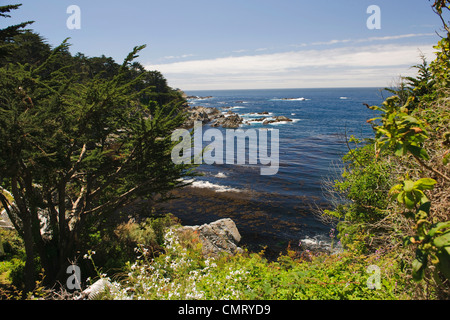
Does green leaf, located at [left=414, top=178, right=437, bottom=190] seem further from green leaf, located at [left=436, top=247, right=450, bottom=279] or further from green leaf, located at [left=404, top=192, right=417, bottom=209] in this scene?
green leaf, located at [left=436, top=247, right=450, bottom=279]

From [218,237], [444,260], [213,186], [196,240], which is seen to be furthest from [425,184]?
[213,186]

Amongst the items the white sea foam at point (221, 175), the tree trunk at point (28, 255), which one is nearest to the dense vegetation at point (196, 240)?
the tree trunk at point (28, 255)

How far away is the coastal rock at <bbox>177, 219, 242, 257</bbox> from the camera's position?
40.0 feet

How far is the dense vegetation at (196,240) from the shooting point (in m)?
2.29

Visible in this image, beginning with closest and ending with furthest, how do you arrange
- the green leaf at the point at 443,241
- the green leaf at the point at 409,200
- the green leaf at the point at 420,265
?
the green leaf at the point at 443,241 → the green leaf at the point at 420,265 → the green leaf at the point at 409,200

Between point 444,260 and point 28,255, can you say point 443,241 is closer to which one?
point 444,260

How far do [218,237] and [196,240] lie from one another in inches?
76.3

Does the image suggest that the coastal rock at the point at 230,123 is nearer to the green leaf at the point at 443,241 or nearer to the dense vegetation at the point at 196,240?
the dense vegetation at the point at 196,240

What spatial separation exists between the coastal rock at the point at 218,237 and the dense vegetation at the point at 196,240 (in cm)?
164

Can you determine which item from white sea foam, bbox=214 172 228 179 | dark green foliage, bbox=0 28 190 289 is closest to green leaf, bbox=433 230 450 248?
dark green foliage, bbox=0 28 190 289

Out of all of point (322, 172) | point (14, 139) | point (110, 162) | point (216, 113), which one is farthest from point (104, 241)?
point (216, 113)

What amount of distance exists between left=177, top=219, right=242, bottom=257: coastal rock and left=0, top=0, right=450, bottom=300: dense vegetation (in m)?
1.64
